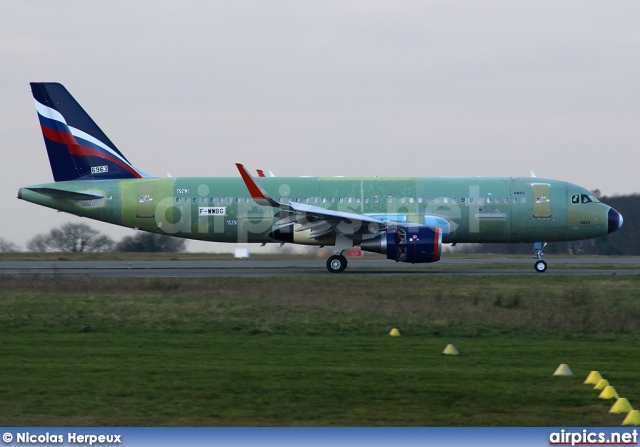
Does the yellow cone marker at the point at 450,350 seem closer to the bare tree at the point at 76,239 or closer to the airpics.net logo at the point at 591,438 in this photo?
the airpics.net logo at the point at 591,438

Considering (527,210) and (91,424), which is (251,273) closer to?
(527,210)

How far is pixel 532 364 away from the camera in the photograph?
15148mm

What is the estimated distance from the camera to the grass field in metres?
11.4

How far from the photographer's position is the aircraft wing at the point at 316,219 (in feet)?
105

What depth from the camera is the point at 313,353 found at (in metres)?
16.1

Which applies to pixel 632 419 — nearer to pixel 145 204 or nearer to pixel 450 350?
pixel 450 350

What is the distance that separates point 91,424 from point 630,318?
47.1ft

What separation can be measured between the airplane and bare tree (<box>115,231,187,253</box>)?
489 inches

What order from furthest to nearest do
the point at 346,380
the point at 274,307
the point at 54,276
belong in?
1. the point at 54,276
2. the point at 274,307
3. the point at 346,380

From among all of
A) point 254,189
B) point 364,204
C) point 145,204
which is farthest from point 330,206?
point 145,204

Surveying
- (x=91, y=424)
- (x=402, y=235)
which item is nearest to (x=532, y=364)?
(x=91, y=424)

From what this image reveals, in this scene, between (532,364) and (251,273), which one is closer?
(532,364)

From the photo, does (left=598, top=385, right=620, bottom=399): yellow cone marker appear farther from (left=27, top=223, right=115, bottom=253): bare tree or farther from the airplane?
(left=27, top=223, right=115, bottom=253): bare tree

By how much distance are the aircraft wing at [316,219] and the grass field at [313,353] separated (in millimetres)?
4452
